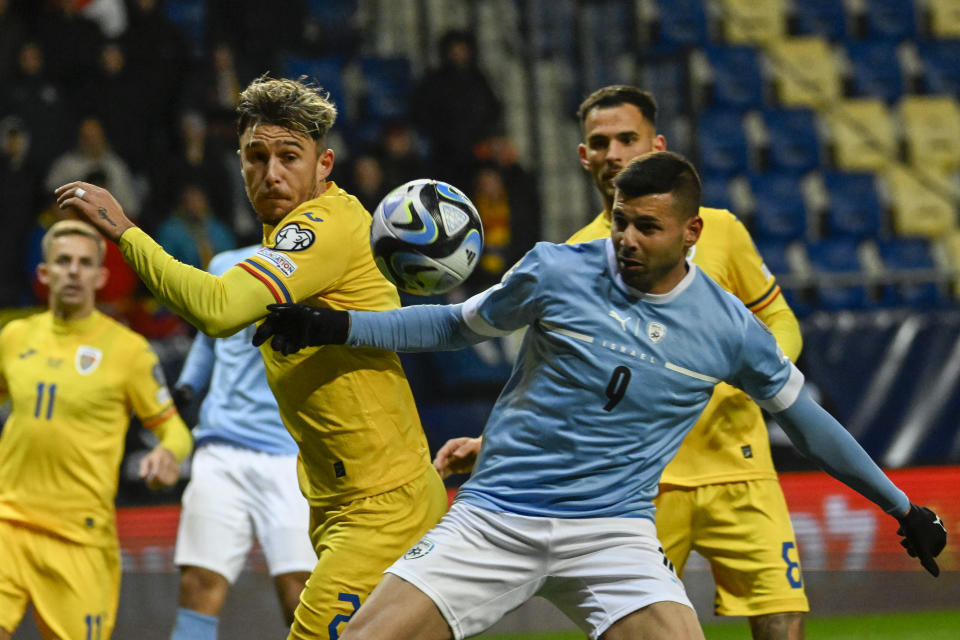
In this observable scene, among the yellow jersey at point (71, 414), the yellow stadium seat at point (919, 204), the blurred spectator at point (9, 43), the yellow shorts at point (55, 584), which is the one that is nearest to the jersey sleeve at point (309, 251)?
the yellow jersey at point (71, 414)

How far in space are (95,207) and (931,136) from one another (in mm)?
11393

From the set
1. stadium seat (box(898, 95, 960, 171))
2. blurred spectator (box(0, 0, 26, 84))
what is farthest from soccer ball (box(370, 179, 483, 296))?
stadium seat (box(898, 95, 960, 171))

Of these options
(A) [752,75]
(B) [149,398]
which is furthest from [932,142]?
(B) [149,398]

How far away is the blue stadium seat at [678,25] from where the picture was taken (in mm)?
13273

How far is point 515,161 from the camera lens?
11062 millimetres

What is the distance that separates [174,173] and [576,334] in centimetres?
703

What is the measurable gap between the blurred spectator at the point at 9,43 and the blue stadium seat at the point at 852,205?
287 inches

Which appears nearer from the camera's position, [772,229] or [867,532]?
[867,532]

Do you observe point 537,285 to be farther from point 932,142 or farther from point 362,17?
point 932,142

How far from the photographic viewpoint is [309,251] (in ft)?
12.7

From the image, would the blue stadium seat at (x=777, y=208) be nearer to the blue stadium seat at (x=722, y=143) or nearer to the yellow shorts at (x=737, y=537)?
the blue stadium seat at (x=722, y=143)

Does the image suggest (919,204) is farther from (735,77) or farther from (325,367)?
(325,367)

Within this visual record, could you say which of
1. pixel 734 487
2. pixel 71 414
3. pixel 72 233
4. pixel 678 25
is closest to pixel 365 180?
pixel 72 233

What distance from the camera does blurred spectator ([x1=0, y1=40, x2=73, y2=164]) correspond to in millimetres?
10328
